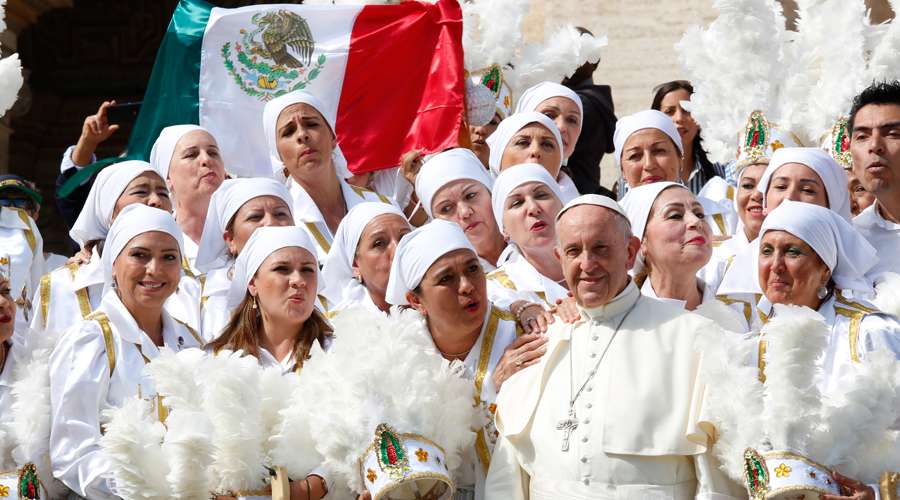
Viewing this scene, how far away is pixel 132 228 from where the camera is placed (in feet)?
21.9

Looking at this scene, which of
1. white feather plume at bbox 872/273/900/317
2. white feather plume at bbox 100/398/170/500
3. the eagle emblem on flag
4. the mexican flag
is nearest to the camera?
white feather plume at bbox 100/398/170/500

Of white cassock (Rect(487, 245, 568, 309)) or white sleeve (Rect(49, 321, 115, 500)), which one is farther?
white cassock (Rect(487, 245, 568, 309))

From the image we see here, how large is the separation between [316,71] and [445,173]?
2355 millimetres

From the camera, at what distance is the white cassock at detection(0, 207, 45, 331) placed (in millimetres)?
7887

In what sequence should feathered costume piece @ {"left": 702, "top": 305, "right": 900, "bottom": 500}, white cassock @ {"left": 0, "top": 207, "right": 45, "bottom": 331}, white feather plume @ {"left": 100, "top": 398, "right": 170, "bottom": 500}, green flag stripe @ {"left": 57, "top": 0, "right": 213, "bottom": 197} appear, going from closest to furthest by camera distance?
feathered costume piece @ {"left": 702, "top": 305, "right": 900, "bottom": 500}
white feather plume @ {"left": 100, "top": 398, "right": 170, "bottom": 500}
white cassock @ {"left": 0, "top": 207, "right": 45, "bottom": 331}
green flag stripe @ {"left": 57, "top": 0, "right": 213, "bottom": 197}

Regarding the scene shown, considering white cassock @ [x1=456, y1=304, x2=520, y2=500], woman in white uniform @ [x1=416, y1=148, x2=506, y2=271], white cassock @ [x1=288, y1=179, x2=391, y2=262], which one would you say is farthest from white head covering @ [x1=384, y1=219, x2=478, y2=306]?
white cassock @ [x1=288, y1=179, x2=391, y2=262]

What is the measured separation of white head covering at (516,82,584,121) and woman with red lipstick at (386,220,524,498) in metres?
2.52

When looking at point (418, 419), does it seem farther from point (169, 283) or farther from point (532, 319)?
point (169, 283)

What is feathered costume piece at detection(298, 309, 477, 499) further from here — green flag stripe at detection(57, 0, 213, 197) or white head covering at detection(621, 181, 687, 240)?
green flag stripe at detection(57, 0, 213, 197)

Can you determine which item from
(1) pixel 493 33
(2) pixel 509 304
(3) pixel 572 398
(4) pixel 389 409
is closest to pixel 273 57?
(1) pixel 493 33

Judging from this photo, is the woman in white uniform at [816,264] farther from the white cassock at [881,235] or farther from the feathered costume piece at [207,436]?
the feathered costume piece at [207,436]

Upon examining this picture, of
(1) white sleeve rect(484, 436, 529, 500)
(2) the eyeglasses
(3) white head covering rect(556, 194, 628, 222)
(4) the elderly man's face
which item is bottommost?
(1) white sleeve rect(484, 436, 529, 500)

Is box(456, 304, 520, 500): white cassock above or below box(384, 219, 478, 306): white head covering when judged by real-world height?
below

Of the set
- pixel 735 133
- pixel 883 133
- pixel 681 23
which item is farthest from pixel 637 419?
pixel 681 23
